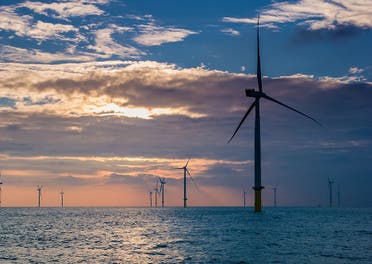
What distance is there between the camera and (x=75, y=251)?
68.4 metres

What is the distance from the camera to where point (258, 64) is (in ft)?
524

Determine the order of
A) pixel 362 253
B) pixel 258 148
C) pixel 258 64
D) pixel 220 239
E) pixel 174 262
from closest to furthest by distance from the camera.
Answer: pixel 174 262
pixel 362 253
pixel 220 239
pixel 258 148
pixel 258 64

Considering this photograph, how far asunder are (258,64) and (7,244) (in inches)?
3897

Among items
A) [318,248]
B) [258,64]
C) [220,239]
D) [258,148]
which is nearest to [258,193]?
[258,148]

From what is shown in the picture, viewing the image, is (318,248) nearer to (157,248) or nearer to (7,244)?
(157,248)

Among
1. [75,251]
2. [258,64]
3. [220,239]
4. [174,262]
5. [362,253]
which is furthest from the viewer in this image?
[258,64]

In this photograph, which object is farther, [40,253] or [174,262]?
[40,253]

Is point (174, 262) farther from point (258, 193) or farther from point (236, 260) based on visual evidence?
point (258, 193)

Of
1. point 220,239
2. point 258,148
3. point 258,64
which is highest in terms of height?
point 258,64

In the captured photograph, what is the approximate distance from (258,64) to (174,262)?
111 metres

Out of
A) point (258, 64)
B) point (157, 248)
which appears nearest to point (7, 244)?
point (157, 248)

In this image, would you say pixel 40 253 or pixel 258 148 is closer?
pixel 40 253

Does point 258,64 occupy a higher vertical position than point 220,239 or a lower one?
higher

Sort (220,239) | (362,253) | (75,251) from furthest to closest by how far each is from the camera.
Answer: (220,239), (75,251), (362,253)
